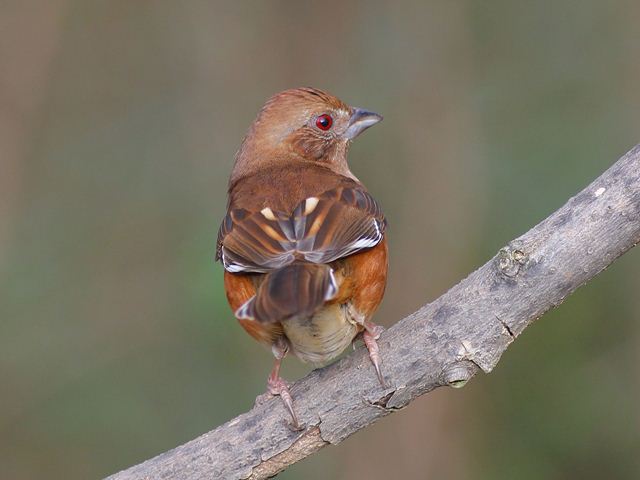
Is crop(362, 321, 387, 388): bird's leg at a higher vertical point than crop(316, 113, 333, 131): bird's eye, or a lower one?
lower

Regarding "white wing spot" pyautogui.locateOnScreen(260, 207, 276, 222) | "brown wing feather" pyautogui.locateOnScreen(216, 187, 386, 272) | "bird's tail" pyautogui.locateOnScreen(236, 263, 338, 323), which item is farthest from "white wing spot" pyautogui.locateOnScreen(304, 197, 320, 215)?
"bird's tail" pyautogui.locateOnScreen(236, 263, 338, 323)

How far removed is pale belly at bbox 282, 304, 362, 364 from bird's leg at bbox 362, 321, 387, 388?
0.07 m

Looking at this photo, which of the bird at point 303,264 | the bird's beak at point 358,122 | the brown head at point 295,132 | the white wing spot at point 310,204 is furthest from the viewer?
the bird's beak at point 358,122

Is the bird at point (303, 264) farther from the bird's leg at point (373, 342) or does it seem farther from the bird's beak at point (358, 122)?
the bird's beak at point (358, 122)

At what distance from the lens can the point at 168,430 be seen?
7395mm

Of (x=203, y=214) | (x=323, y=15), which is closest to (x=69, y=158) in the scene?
(x=203, y=214)

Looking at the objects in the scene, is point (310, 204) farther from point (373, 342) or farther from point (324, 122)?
point (324, 122)

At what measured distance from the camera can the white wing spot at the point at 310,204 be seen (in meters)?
4.71

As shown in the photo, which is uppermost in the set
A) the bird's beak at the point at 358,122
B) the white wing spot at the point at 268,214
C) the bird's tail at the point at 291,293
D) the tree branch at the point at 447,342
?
the bird's beak at the point at 358,122

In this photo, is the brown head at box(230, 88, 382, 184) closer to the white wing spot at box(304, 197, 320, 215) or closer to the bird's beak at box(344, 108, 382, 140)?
the bird's beak at box(344, 108, 382, 140)

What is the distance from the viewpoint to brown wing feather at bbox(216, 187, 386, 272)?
4309 millimetres

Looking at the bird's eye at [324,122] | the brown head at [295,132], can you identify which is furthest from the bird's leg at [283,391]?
the bird's eye at [324,122]

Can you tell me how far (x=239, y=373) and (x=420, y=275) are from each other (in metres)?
1.43

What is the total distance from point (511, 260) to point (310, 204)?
1.06 meters
